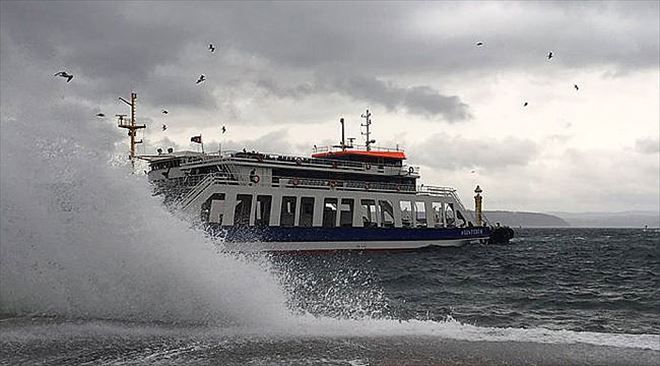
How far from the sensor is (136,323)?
11.3 metres

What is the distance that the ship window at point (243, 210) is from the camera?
135 ft

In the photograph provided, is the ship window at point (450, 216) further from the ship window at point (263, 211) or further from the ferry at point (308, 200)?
the ship window at point (263, 211)

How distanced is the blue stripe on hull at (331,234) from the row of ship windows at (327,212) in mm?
1539

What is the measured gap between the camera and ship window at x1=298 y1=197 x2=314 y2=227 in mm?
44875

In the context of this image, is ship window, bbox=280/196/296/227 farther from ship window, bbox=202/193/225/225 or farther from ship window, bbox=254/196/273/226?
ship window, bbox=202/193/225/225

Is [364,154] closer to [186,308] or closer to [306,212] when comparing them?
[306,212]

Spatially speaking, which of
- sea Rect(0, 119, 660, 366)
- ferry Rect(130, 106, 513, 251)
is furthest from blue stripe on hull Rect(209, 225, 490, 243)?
sea Rect(0, 119, 660, 366)

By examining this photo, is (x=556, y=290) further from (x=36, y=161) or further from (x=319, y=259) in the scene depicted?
(x=319, y=259)

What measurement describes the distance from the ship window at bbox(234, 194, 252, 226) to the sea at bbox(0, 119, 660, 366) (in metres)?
22.2

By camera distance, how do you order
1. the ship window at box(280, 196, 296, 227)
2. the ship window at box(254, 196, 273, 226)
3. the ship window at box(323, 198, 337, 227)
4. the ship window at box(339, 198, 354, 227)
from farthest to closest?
the ship window at box(339, 198, 354, 227)
the ship window at box(323, 198, 337, 227)
the ship window at box(280, 196, 296, 227)
the ship window at box(254, 196, 273, 226)

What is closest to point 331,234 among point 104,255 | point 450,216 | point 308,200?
point 308,200

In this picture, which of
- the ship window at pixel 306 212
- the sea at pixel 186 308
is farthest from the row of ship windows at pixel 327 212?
the sea at pixel 186 308

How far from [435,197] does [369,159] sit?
A: 6207mm

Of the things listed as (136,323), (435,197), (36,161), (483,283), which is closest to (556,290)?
(483,283)
